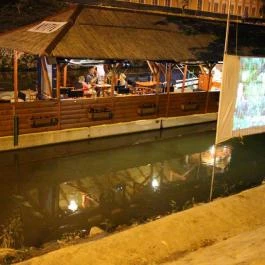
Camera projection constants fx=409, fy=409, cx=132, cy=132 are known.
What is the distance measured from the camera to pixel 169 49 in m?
18.8

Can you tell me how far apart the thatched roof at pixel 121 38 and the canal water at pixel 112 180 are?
3609 mm

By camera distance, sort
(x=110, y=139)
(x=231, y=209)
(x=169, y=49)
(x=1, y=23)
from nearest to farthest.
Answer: (x=231, y=209) < (x=110, y=139) < (x=169, y=49) < (x=1, y=23)

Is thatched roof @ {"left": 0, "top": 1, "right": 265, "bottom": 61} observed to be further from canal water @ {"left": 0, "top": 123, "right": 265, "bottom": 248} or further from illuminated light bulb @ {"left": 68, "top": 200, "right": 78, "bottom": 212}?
illuminated light bulb @ {"left": 68, "top": 200, "right": 78, "bottom": 212}

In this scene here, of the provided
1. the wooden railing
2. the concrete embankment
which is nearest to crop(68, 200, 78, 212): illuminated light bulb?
the concrete embankment

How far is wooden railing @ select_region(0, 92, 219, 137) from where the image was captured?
14.8 metres

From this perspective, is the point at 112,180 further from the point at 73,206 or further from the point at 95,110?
the point at 95,110

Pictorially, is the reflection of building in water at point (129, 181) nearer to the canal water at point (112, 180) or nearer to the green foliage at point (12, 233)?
the canal water at point (112, 180)

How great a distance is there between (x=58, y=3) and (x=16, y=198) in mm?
19863

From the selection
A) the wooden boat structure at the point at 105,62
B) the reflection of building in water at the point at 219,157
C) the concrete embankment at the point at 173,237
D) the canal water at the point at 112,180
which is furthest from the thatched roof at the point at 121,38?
the concrete embankment at the point at 173,237

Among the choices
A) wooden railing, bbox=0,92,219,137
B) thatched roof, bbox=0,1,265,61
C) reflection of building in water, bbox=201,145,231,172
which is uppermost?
thatched roof, bbox=0,1,265,61

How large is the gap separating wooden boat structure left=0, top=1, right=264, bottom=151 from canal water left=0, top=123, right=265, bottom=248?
689 millimetres

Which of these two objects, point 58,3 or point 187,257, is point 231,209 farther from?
point 58,3

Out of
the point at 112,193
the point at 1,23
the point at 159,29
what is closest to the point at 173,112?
the point at 159,29

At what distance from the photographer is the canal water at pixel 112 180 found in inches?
393
